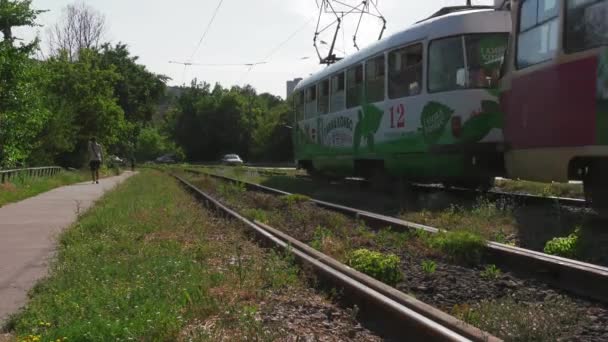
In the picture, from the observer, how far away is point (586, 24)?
294 inches

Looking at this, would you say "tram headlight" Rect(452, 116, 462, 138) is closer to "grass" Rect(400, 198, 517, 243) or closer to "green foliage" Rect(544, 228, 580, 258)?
"grass" Rect(400, 198, 517, 243)

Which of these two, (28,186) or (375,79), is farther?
(28,186)

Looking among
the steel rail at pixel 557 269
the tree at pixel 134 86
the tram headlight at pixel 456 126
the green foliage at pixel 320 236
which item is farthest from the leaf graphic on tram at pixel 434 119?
the tree at pixel 134 86

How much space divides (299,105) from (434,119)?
1000 centimetres

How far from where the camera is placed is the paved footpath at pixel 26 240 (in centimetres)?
584

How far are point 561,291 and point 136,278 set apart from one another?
3.60 m

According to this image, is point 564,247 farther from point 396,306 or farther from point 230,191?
point 230,191

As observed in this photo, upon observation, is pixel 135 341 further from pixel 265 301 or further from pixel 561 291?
pixel 561 291

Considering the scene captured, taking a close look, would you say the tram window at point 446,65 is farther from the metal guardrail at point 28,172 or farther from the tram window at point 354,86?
the metal guardrail at point 28,172

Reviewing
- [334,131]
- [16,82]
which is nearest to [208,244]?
[334,131]

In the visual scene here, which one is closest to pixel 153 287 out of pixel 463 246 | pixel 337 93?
pixel 463 246

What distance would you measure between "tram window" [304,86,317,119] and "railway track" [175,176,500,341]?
12.3m

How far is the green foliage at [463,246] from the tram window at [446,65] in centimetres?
493

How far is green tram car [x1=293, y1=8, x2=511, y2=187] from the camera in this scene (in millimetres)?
11188
